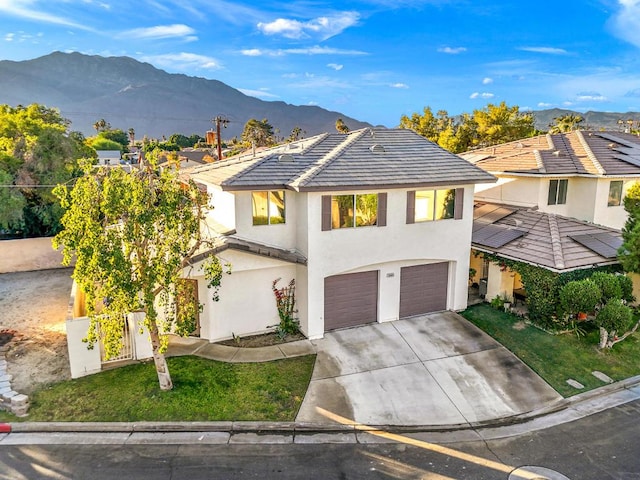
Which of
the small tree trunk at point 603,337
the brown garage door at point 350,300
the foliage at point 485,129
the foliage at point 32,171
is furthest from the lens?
the foliage at point 485,129

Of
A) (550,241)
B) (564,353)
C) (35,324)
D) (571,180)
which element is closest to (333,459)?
(564,353)

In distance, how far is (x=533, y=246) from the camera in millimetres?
16812

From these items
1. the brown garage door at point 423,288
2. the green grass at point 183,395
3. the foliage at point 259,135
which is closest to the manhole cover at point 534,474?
the green grass at point 183,395

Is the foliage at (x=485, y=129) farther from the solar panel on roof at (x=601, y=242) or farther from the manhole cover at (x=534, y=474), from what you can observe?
the manhole cover at (x=534, y=474)

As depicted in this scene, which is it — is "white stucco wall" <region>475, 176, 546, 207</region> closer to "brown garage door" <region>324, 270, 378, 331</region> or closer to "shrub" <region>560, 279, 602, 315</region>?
"shrub" <region>560, 279, 602, 315</region>

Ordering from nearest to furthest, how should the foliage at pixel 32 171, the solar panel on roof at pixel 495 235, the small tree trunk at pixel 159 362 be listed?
1. the small tree trunk at pixel 159 362
2. the solar panel on roof at pixel 495 235
3. the foliage at pixel 32 171

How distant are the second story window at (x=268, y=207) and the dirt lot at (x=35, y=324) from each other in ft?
24.5

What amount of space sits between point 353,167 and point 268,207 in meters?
3.38

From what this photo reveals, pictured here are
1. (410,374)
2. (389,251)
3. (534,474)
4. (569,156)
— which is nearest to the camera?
(534,474)

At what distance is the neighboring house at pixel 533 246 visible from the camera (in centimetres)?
1594

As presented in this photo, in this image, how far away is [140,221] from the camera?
32.7 ft

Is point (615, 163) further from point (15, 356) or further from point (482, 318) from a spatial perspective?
point (15, 356)

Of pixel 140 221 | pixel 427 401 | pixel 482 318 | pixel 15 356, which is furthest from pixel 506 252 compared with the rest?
pixel 15 356

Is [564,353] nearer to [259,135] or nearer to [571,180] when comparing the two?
[571,180]
